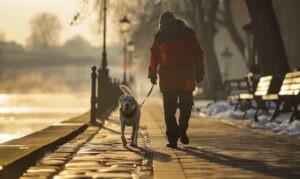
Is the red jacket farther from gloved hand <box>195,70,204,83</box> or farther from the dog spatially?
the dog

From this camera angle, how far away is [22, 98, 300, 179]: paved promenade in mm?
6758

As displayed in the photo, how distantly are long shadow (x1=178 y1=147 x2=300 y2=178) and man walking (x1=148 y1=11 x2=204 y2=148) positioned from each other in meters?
0.86

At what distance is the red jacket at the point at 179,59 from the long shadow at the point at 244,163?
3.30 ft

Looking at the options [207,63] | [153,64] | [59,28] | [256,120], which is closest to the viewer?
[153,64]

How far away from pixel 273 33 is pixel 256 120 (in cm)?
383

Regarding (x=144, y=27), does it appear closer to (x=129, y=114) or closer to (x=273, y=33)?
(x=273, y=33)

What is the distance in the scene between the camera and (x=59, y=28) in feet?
440

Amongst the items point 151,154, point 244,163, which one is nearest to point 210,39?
point 151,154

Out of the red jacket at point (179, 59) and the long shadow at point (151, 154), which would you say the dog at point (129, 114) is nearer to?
the long shadow at point (151, 154)

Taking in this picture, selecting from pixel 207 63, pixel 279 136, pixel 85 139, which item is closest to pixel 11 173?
pixel 85 139

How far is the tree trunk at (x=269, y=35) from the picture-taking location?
1859 cm

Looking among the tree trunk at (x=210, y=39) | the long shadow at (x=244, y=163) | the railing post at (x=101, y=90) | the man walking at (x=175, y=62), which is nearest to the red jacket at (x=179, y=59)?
the man walking at (x=175, y=62)

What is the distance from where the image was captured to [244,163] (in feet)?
25.0

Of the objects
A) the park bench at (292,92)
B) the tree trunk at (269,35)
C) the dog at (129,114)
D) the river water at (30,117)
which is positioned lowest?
the river water at (30,117)
